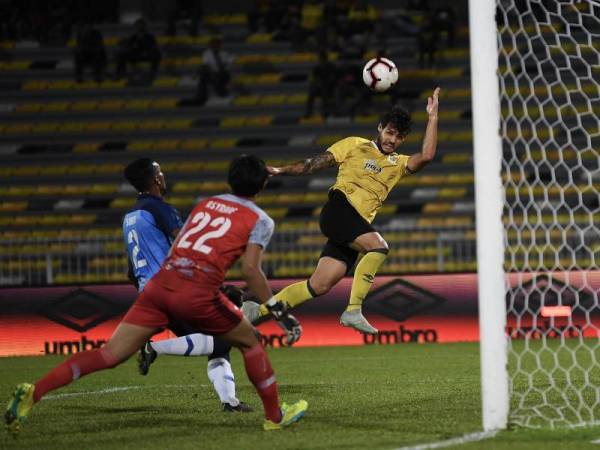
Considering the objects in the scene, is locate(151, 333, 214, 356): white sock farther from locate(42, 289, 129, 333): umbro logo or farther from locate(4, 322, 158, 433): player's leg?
locate(42, 289, 129, 333): umbro logo

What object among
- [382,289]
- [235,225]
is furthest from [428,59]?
[235,225]

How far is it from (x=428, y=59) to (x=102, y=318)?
10.9 metres

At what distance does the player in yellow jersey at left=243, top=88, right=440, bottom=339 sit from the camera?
9.25 meters

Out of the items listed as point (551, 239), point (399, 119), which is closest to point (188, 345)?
point (399, 119)

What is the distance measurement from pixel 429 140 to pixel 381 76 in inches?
33.2

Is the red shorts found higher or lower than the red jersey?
lower

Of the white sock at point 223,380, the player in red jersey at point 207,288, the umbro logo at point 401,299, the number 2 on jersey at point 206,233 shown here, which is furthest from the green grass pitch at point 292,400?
the umbro logo at point 401,299

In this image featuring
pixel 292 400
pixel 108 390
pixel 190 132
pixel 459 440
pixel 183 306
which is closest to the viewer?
pixel 459 440

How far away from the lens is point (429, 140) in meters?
8.75

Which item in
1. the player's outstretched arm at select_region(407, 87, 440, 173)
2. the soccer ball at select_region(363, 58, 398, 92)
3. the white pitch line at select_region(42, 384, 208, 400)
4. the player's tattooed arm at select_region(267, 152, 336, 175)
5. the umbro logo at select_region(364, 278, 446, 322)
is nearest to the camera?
the player's outstretched arm at select_region(407, 87, 440, 173)

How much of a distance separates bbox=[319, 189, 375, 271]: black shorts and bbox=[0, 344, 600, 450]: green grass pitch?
1177mm

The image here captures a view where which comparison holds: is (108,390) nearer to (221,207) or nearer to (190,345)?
(190,345)

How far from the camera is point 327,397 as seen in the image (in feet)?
28.4

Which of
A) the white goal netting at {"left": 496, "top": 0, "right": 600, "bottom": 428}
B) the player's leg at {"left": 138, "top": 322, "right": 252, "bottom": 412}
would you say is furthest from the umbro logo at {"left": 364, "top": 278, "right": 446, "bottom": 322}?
the player's leg at {"left": 138, "top": 322, "right": 252, "bottom": 412}
